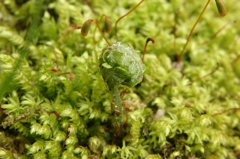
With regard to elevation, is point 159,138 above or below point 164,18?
below

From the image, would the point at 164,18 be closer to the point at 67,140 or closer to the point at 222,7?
the point at 222,7

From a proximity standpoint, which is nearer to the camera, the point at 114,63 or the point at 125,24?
Result: the point at 114,63

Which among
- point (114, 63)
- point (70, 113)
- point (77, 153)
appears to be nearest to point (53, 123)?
point (70, 113)

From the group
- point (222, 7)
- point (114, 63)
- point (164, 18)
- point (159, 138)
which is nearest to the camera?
point (114, 63)

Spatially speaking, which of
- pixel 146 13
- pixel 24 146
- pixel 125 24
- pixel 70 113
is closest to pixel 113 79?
pixel 70 113

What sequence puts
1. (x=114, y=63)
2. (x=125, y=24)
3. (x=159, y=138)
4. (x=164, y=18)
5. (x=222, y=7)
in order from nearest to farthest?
(x=114, y=63)
(x=222, y=7)
(x=159, y=138)
(x=125, y=24)
(x=164, y=18)

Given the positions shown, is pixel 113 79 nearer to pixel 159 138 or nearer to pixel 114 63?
pixel 114 63

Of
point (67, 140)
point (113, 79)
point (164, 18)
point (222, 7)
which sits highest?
point (222, 7)
